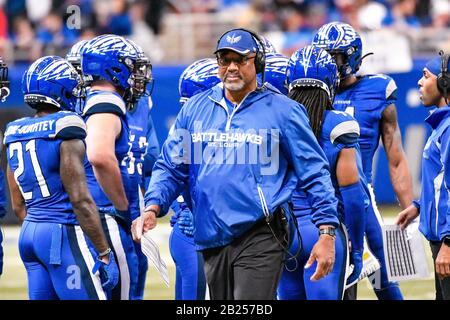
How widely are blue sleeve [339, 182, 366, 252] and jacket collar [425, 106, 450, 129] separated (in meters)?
0.61

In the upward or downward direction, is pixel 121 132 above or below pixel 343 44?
below

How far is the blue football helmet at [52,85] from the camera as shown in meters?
7.12

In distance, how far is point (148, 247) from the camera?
23.7 feet

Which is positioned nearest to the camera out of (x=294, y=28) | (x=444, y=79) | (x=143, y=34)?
(x=444, y=79)

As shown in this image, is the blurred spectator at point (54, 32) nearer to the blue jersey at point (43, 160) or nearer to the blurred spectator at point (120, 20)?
the blurred spectator at point (120, 20)

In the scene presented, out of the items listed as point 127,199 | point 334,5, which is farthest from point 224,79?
point 334,5

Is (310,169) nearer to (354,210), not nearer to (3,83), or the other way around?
(354,210)

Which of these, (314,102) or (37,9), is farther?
(37,9)

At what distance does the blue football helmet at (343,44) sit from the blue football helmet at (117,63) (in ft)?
4.14

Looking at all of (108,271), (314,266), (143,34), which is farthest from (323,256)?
(143,34)

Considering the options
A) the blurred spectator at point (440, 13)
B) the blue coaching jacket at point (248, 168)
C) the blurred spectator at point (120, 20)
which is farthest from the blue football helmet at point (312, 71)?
the blurred spectator at point (440, 13)

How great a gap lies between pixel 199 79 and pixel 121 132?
74 centimetres

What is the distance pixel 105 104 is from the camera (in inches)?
299

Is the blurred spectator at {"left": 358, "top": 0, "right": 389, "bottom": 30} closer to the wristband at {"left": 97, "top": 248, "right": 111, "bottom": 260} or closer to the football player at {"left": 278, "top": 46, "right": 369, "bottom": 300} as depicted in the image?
the football player at {"left": 278, "top": 46, "right": 369, "bottom": 300}
